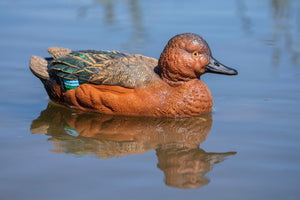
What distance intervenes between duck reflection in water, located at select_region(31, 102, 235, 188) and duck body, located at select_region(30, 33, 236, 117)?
140mm

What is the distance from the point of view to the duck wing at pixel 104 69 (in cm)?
719

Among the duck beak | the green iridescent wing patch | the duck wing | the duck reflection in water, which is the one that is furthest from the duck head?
the green iridescent wing patch

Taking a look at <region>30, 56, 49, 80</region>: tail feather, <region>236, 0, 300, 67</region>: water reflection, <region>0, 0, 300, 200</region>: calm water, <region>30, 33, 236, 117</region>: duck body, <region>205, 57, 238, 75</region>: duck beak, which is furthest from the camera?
<region>236, 0, 300, 67</region>: water reflection

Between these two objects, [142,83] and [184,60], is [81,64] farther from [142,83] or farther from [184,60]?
[184,60]

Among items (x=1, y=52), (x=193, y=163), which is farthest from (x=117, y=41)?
(x=193, y=163)

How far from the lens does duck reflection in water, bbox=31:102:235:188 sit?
5699mm

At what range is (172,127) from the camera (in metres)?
6.90

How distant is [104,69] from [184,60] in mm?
1045

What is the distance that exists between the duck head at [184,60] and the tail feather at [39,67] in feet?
5.62

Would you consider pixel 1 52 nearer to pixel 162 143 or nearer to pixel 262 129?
pixel 162 143

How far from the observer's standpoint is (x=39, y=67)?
315 inches

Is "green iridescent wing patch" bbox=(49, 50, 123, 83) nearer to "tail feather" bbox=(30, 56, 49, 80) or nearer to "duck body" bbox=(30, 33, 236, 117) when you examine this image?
"duck body" bbox=(30, 33, 236, 117)

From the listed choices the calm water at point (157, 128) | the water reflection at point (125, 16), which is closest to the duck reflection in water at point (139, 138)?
the calm water at point (157, 128)

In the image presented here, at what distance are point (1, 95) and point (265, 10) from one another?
6.00 meters
